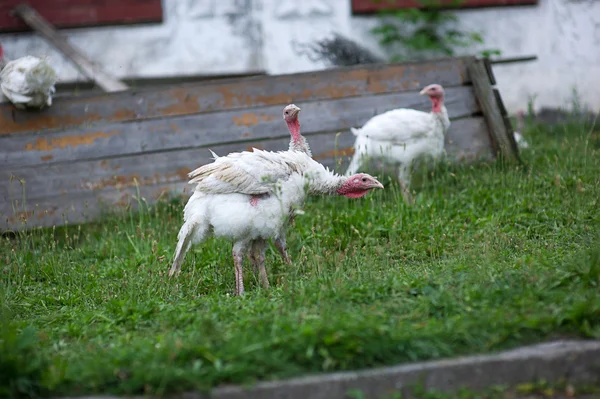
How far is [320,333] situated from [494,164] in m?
4.42

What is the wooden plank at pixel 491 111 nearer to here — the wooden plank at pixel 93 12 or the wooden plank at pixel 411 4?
the wooden plank at pixel 411 4

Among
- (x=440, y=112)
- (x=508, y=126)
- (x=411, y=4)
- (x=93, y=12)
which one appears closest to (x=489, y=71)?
(x=508, y=126)

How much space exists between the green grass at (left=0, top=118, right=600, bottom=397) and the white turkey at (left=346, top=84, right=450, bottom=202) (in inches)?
12.1

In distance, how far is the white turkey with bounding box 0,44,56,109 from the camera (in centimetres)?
716

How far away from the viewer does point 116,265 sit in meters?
6.11

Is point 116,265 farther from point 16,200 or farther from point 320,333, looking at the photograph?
point 320,333

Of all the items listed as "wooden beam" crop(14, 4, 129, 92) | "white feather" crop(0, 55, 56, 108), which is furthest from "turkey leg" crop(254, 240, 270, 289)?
"wooden beam" crop(14, 4, 129, 92)

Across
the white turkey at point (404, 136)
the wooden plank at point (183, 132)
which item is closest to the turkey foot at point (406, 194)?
the white turkey at point (404, 136)

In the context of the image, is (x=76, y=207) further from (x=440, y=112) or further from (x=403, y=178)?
(x=440, y=112)

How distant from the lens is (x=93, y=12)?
424 inches

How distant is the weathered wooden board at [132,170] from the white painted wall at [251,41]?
3.20m

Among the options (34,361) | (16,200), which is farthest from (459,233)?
(16,200)

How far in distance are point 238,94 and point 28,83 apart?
2.08m

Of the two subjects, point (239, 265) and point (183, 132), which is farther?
point (183, 132)
